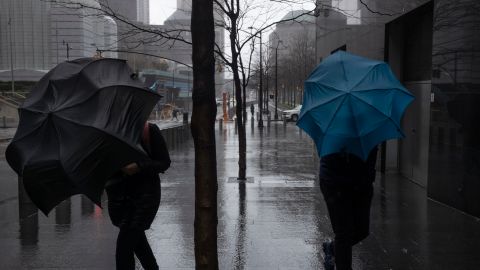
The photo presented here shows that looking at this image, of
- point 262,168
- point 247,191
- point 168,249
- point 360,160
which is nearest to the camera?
point 360,160

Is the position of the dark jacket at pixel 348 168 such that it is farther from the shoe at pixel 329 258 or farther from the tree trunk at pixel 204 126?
the tree trunk at pixel 204 126

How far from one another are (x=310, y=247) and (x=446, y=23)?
4721mm

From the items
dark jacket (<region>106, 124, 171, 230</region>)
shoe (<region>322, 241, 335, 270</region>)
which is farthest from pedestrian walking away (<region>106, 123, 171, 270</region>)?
shoe (<region>322, 241, 335, 270</region>)

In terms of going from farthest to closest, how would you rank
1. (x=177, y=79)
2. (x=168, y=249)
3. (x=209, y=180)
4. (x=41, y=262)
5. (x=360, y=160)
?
(x=177, y=79)
(x=168, y=249)
(x=41, y=262)
(x=360, y=160)
(x=209, y=180)

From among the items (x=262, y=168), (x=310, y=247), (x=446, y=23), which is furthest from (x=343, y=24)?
(x=310, y=247)

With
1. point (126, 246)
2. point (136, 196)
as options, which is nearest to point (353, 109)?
point (136, 196)

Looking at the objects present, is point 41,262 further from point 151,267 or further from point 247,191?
point 247,191

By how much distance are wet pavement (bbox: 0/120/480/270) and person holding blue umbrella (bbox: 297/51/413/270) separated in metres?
1.09

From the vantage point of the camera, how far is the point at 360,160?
4496mm

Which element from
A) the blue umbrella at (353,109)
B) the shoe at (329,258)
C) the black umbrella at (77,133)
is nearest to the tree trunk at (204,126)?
the black umbrella at (77,133)

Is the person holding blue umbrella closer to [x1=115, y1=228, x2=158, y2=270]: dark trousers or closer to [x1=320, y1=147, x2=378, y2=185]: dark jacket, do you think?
[x1=320, y1=147, x2=378, y2=185]: dark jacket

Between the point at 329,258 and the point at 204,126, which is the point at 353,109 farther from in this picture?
the point at 329,258

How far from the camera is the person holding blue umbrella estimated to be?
4.23 metres

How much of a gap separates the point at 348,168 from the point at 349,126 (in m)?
0.45
